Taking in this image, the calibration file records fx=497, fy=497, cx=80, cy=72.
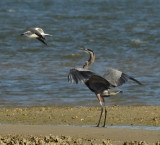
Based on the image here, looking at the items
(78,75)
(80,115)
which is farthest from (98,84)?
(78,75)

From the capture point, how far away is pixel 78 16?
→ 28328 mm

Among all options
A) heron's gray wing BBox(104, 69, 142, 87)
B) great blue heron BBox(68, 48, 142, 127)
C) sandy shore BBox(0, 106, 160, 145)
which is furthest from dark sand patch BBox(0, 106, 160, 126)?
heron's gray wing BBox(104, 69, 142, 87)

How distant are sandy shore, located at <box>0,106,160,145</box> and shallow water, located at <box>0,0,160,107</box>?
2.99 ft

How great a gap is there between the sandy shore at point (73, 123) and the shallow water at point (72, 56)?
0.91 m

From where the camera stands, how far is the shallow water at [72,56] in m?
10.4

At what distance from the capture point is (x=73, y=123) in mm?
7766

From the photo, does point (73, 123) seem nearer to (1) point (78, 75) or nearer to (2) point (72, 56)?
(1) point (78, 75)

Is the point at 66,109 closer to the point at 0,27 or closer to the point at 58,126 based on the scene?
Answer: the point at 58,126

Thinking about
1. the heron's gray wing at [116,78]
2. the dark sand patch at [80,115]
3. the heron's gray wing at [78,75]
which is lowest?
the dark sand patch at [80,115]

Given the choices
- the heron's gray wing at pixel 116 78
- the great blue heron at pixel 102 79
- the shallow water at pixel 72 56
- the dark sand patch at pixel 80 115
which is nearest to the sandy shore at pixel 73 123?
the dark sand patch at pixel 80 115

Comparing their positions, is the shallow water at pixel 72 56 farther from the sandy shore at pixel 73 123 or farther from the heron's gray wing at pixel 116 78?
the heron's gray wing at pixel 116 78

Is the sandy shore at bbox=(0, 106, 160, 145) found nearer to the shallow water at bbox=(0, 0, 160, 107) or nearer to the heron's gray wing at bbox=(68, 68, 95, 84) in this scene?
the heron's gray wing at bbox=(68, 68, 95, 84)

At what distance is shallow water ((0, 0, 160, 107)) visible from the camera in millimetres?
10422

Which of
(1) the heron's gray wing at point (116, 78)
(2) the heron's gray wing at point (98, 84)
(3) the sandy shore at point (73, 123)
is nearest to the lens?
(3) the sandy shore at point (73, 123)
